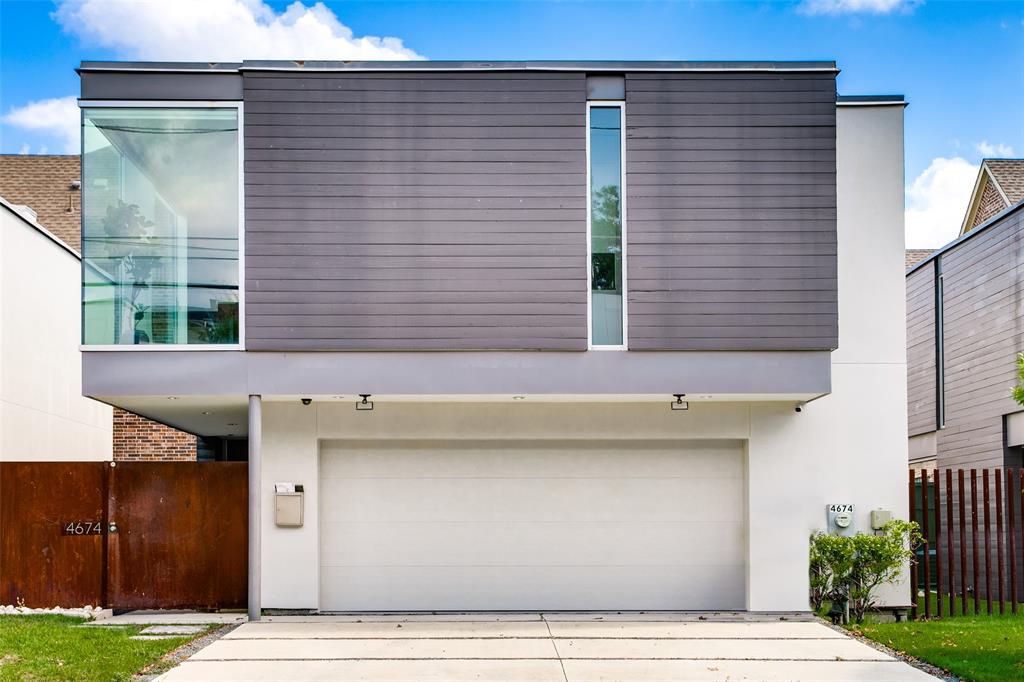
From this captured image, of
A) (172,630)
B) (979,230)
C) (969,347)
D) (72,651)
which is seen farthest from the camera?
(969,347)

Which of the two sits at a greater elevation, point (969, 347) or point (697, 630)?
point (969, 347)

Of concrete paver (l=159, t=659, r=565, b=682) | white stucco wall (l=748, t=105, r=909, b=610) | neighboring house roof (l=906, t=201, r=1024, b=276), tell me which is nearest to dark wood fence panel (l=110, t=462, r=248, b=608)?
concrete paver (l=159, t=659, r=565, b=682)

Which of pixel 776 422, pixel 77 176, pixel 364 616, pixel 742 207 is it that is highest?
pixel 77 176

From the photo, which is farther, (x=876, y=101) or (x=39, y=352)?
(x=39, y=352)

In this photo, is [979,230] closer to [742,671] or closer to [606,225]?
[606,225]

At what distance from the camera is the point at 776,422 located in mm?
11680

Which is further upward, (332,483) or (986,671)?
(332,483)

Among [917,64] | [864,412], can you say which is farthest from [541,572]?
[917,64]

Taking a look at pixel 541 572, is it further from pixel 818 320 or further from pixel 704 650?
pixel 818 320

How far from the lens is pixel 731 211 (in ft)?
35.2

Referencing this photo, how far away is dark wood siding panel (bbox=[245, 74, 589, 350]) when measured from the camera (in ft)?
34.8

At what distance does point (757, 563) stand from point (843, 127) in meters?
5.05

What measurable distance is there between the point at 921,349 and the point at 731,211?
8.48 meters

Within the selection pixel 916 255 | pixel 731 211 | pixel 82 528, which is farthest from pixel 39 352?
pixel 916 255
